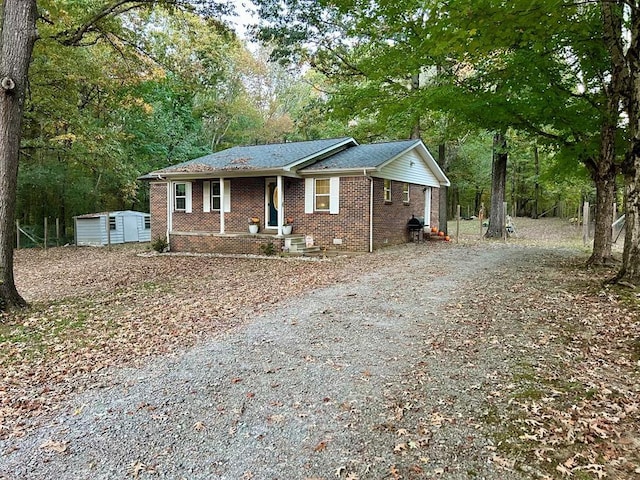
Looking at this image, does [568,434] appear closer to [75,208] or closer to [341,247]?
[341,247]

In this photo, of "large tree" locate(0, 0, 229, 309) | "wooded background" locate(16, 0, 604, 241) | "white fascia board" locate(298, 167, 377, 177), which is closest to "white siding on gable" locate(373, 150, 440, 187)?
"white fascia board" locate(298, 167, 377, 177)

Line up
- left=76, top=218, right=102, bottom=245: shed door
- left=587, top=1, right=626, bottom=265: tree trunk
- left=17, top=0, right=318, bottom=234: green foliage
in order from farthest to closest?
left=76, top=218, right=102, bottom=245: shed door < left=17, top=0, right=318, bottom=234: green foliage < left=587, top=1, right=626, bottom=265: tree trunk

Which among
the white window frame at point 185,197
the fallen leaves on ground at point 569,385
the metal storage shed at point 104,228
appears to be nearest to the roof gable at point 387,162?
the white window frame at point 185,197

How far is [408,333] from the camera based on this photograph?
5336 millimetres

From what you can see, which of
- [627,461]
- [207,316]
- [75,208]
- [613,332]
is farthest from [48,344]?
[75,208]

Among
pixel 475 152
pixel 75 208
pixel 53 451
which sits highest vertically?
pixel 475 152

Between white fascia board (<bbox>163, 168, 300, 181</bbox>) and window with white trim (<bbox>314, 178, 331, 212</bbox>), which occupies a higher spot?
white fascia board (<bbox>163, 168, 300, 181</bbox>)

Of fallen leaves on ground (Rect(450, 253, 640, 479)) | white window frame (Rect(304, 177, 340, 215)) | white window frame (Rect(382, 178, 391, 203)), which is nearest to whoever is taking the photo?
fallen leaves on ground (Rect(450, 253, 640, 479))

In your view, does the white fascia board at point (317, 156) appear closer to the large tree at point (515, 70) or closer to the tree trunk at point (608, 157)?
the large tree at point (515, 70)

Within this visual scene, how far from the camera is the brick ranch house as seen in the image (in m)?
14.0

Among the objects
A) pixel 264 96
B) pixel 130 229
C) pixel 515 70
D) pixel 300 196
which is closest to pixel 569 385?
pixel 515 70

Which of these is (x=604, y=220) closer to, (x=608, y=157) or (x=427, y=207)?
(x=608, y=157)

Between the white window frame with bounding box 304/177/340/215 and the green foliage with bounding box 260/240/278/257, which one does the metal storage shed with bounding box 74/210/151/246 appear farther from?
the white window frame with bounding box 304/177/340/215

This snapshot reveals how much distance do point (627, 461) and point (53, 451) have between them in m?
3.84
